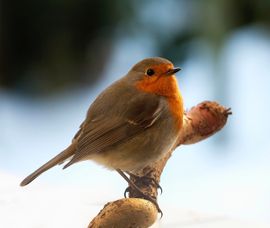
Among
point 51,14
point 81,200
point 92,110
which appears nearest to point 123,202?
point 92,110

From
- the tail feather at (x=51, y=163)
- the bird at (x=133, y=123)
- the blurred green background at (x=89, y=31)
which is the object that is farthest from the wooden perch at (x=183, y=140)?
the blurred green background at (x=89, y=31)

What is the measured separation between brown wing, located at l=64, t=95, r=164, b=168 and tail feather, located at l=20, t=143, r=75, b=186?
0.08 ft

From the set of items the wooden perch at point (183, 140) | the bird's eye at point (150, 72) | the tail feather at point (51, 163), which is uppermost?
the bird's eye at point (150, 72)

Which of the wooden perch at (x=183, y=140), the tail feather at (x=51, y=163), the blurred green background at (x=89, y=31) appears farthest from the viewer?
the blurred green background at (x=89, y=31)

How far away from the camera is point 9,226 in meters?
1.35

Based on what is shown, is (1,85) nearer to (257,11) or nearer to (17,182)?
(257,11)

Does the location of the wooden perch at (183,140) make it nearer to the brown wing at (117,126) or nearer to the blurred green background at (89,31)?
the brown wing at (117,126)

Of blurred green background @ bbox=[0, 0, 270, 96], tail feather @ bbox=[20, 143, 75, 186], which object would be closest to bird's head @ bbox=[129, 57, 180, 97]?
tail feather @ bbox=[20, 143, 75, 186]

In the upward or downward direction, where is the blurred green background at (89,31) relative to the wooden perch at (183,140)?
upward

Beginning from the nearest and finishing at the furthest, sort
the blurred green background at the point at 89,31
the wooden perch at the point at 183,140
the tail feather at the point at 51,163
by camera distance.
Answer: the wooden perch at the point at 183,140
the tail feather at the point at 51,163
the blurred green background at the point at 89,31

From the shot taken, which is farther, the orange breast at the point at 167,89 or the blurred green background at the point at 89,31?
the blurred green background at the point at 89,31

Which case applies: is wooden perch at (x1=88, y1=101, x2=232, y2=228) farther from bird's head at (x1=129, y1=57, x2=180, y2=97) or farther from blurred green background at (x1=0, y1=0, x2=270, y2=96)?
blurred green background at (x1=0, y1=0, x2=270, y2=96)

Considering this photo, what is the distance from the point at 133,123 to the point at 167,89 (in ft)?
0.36

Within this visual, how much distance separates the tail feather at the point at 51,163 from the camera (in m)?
1.25
